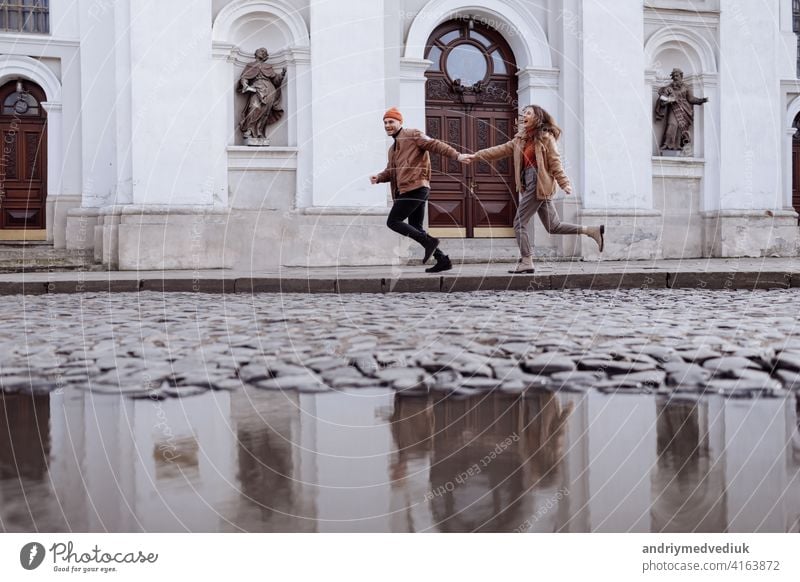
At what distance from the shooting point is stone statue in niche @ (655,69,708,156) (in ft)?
49.5

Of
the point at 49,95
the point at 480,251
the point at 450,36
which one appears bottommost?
the point at 480,251

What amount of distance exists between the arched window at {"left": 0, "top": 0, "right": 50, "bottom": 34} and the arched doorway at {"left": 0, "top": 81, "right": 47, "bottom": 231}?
0.94 m

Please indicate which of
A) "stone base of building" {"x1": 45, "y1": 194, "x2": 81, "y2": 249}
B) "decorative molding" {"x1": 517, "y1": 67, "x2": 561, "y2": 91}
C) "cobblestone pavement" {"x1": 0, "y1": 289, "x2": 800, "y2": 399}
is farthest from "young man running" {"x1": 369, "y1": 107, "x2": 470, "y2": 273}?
"stone base of building" {"x1": 45, "y1": 194, "x2": 81, "y2": 249}

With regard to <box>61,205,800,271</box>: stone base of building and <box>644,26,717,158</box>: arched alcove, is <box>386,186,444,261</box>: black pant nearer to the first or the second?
<box>61,205,800,271</box>: stone base of building

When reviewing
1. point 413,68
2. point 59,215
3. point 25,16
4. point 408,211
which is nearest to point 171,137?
point 59,215

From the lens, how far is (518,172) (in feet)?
29.4

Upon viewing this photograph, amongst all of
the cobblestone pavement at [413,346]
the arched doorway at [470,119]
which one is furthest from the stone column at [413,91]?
the cobblestone pavement at [413,346]

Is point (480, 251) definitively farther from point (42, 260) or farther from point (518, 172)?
point (42, 260)

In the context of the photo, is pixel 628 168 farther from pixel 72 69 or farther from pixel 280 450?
pixel 280 450

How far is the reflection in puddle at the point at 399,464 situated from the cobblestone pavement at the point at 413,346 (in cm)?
32

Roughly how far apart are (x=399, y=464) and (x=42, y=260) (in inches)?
446

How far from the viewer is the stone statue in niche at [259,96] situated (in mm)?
13227

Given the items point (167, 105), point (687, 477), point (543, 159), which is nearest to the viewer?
point (687, 477)

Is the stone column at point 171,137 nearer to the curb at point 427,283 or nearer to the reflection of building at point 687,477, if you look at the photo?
the curb at point 427,283
